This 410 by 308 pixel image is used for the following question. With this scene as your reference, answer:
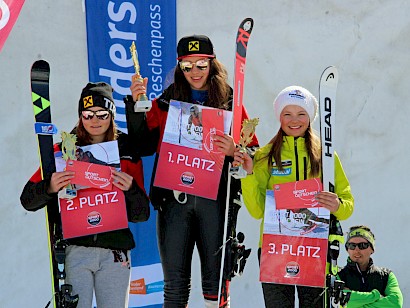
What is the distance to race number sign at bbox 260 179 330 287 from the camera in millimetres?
4363

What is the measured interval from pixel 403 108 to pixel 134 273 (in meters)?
2.72

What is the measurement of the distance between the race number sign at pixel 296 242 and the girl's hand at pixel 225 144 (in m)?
0.31

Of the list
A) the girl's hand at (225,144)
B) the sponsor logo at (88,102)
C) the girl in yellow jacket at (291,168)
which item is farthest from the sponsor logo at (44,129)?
the girl in yellow jacket at (291,168)

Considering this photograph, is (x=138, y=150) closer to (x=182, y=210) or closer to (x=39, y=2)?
(x=182, y=210)

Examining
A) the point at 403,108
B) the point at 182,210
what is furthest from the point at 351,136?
the point at 182,210

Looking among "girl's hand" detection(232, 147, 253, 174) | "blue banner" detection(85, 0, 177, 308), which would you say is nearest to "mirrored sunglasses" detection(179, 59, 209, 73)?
"girl's hand" detection(232, 147, 253, 174)

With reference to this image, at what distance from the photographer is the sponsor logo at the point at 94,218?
13.9 feet

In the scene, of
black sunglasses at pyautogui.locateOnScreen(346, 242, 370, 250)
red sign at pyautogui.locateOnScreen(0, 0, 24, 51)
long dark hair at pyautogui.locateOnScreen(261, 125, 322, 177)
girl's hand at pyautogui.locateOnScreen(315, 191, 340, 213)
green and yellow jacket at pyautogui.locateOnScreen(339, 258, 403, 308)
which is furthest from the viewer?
black sunglasses at pyautogui.locateOnScreen(346, 242, 370, 250)

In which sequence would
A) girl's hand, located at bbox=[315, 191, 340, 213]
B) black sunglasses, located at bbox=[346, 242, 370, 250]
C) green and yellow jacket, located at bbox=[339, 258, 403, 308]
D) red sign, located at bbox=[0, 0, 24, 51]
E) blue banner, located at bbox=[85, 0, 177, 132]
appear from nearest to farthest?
red sign, located at bbox=[0, 0, 24, 51] < girl's hand, located at bbox=[315, 191, 340, 213] < green and yellow jacket, located at bbox=[339, 258, 403, 308] < black sunglasses, located at bbox=[346, 242, 370, 250] < blue banner, located at bbox=[85, 0, 177, 132]

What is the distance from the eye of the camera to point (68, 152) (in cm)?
422

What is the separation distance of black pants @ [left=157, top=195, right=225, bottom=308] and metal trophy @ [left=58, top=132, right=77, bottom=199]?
584 millimetres

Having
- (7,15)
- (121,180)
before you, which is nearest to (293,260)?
(121,180)

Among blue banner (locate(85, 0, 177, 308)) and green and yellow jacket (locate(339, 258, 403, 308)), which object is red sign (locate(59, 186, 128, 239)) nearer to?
blue banner (locate(85, 0, 177, 308))

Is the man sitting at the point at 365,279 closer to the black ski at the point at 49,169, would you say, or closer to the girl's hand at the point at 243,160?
the girl's hand at the point at 243,160
